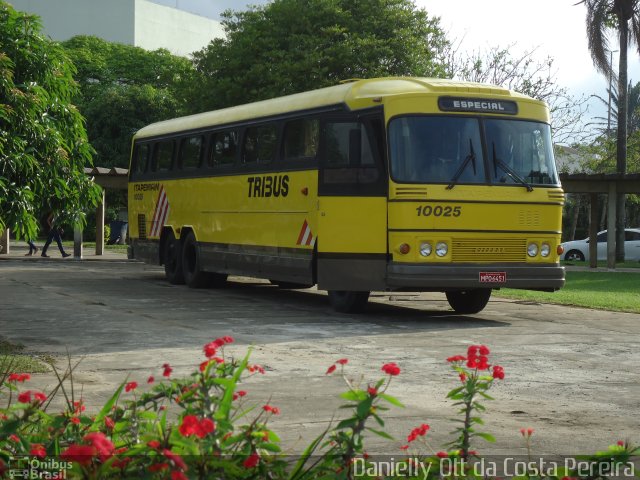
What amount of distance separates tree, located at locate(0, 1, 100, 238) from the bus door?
4.76 meters

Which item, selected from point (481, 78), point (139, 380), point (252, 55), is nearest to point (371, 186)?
point (139, 380)

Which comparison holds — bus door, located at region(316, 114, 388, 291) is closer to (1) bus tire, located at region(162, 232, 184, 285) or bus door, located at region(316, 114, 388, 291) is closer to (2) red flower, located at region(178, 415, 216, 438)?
(1) bus tire, located at region(162, 232, 184, 285)

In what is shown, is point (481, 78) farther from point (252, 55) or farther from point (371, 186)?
point (371, 186)

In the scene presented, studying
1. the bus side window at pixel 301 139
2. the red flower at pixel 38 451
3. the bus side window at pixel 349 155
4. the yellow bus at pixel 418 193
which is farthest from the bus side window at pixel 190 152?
the red flower at pixel 38 451

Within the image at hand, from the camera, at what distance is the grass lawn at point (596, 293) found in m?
20.1

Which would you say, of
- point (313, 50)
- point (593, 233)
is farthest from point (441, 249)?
point (313, 50)

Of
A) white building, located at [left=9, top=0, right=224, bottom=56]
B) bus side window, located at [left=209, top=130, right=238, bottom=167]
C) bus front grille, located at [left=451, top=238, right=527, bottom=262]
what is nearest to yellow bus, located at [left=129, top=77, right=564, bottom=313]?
bus front grille, located at [left=451, top=238, right=527, bottom=262]

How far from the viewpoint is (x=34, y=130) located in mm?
11172

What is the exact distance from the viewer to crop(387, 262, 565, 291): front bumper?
600 inches

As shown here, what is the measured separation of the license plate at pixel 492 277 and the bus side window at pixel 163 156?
394 inches

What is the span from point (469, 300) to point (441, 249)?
Answer: 2.30m

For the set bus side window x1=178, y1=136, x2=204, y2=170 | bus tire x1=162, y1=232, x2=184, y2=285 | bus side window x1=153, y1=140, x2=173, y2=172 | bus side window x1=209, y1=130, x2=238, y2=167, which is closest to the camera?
bus side window x1=209, y1=130, x2=238, y2=167

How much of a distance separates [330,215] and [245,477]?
12056 millimetres

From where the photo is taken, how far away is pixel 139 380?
951 centimetres
